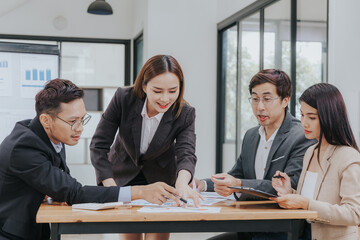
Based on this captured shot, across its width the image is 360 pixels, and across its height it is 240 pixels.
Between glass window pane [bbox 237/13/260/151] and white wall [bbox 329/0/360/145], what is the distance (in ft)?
6.40

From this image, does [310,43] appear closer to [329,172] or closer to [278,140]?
[278,140]

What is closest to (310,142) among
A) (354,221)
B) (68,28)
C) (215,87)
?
(354,221)

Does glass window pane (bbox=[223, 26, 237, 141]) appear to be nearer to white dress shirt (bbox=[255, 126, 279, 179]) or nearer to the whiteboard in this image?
the whiteboard

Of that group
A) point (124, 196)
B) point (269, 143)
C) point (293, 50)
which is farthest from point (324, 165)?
point (293, 50)

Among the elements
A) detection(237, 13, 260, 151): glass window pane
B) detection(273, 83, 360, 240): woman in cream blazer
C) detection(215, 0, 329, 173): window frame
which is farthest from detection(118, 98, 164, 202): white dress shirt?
detection(237, 13, 260, 151): glass window pane

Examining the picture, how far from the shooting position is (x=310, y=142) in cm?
259

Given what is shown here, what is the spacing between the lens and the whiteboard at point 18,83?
420 centimetres

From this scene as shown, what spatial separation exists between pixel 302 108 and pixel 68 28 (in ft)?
20.8

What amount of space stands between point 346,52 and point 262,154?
1318mm

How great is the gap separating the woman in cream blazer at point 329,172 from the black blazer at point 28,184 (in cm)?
83

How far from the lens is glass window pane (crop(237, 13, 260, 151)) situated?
18.9 ft

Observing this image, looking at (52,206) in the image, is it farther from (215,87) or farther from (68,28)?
(68,28)

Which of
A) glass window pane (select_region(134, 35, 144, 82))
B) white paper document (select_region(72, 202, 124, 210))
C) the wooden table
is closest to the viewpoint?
the wooden table

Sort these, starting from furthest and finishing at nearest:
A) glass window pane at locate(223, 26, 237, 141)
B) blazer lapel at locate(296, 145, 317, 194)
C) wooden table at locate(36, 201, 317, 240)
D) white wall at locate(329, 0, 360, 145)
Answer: glass window pane at locate(223, 26, 237, 141) → white wall at locate(329, 0, 360, 145) → blazer lapel at locate(296, 145, 317, 194) → wooden table at locate(36, 201, 317, 240)
